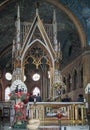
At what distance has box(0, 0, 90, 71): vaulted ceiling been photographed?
2517cm

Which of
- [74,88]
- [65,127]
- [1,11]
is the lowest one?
[65,127]

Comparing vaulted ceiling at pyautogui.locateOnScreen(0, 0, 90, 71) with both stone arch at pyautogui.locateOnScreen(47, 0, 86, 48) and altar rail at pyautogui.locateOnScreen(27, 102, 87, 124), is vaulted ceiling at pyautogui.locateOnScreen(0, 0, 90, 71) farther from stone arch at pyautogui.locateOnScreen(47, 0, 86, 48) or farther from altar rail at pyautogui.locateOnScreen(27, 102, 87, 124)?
altar rail at pyautogui.locateOnScreen(27, 102, 87, 124)

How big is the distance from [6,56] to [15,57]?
18.2 m

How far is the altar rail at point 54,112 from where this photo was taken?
1744 centimetres

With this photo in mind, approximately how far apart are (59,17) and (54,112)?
11.2 m

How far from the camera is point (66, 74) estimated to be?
34.7 meters

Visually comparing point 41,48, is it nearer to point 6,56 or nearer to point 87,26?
point 87,26

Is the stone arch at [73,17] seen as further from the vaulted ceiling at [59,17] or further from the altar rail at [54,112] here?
the altar rail at [54,112]

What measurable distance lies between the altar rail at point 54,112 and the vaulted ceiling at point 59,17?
7.33 m

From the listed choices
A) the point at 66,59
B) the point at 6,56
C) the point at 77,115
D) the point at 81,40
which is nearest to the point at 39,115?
the point at 77,115

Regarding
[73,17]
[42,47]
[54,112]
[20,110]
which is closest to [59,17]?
[73,17]

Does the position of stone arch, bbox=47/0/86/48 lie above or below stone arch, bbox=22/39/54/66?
above

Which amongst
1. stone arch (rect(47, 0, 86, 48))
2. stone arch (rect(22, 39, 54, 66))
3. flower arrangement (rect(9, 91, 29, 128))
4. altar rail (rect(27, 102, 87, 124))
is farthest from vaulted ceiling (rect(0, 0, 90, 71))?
flower arrangement (rect(9, 91, 29, 128))

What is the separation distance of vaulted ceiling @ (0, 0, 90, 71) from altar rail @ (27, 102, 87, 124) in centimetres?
733
